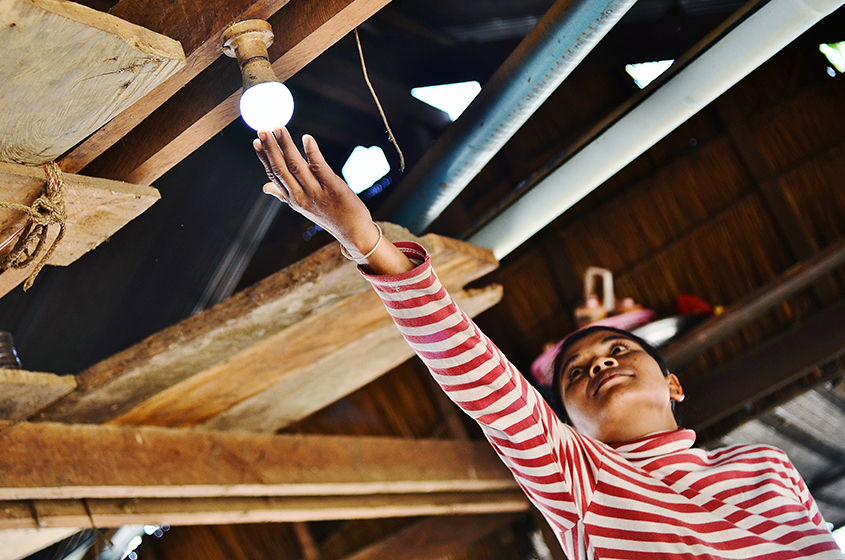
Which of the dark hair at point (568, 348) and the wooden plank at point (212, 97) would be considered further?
the dark hair at point (568, 348)

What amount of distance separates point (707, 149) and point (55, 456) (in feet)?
9.85

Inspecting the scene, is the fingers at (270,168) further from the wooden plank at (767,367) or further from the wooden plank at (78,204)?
the wooden plank at (767,367)

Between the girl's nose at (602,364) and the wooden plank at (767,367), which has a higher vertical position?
the girl's nose at (602,364)

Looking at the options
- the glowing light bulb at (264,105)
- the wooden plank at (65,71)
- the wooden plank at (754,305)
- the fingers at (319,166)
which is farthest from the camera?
the wooden plank at (754,305)

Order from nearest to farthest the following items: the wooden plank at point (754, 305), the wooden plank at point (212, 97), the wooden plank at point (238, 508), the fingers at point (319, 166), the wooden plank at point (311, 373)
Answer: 1. the fingers at point (319, 166)
2. the wooden plank at point (212, 97)
3. the wooden plank at point (238, 508)
4. the wooden plank at point (311, 373)
5. the wooden plank at point (754, 305)

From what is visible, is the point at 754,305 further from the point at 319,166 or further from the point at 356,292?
the point at 319,166

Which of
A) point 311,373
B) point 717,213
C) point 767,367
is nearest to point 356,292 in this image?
point 311,373

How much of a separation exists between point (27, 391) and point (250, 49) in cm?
97

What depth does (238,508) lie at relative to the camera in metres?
2.51

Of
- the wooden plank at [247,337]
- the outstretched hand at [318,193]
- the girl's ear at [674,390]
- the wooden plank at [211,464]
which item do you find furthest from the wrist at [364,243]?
the wooden plank at [211,464]

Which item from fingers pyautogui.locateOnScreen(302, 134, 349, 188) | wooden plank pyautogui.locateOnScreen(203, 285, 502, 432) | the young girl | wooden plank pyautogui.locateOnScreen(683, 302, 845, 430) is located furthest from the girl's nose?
wooden plank pyautogui.locateOnScreen(683, 302, 845, 430)

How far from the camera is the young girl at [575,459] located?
4.07 feet

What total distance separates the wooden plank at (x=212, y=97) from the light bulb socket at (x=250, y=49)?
0.33 ft

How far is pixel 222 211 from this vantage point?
8.51 feet
